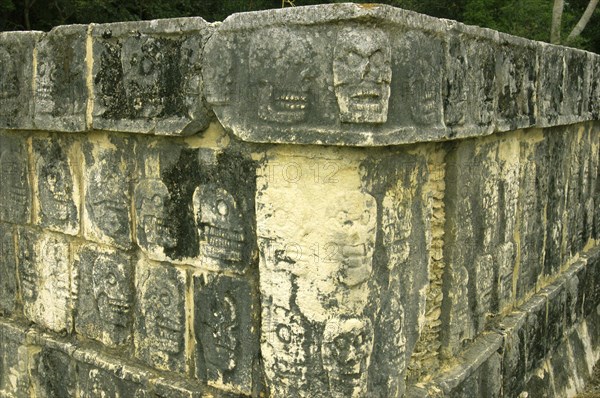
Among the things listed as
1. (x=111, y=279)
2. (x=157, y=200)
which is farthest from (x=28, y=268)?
(x=157, y=200)

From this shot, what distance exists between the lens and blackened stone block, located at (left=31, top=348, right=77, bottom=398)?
3.32 m

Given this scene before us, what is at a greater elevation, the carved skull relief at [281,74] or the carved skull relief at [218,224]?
the carved skull relief at [281,74]

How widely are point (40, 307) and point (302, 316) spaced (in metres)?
1.78

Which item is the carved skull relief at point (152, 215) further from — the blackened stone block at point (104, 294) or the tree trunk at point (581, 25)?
the tree trunk at point (581, 25)

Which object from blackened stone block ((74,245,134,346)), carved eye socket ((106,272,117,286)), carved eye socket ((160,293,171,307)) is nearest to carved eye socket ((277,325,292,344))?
carved eye socket ((160,293,171,307))

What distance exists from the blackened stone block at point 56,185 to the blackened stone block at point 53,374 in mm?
654

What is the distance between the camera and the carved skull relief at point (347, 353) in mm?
2379

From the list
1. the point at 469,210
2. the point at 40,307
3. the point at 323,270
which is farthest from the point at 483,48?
the point at 40,307

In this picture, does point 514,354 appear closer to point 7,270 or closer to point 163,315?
point 163,315

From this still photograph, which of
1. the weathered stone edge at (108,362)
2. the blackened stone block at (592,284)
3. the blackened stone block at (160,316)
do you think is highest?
the blackened stone block at (160,316)

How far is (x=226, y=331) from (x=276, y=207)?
60 cm

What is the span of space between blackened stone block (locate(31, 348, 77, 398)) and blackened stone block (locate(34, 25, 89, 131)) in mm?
1169

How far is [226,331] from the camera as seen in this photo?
2.70 meters

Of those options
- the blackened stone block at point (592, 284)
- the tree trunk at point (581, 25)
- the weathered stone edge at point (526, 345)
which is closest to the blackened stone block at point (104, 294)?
the weathered stone edge at point (526, 345)
